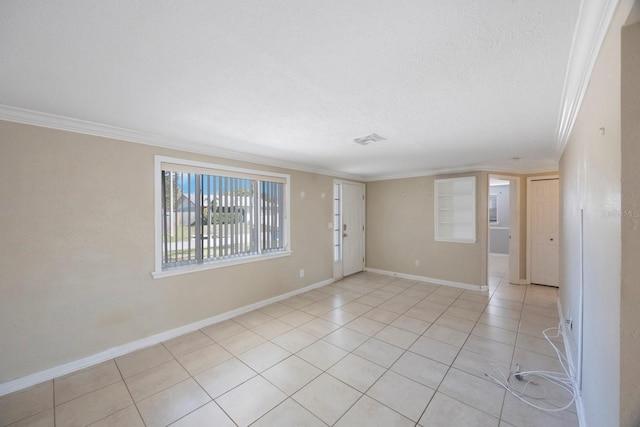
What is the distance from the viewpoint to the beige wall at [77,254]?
206 cm

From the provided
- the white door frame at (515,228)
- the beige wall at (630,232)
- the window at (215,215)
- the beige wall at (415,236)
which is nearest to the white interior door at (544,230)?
the white door frame at (515,228)

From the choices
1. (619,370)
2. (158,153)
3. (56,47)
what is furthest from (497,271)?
(56,47)

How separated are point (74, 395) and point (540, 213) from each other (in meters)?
6.96

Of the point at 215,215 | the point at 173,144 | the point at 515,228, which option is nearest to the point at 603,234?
the point at 215,215

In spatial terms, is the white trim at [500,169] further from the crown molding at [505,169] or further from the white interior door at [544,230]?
the white interior door at [544,230]

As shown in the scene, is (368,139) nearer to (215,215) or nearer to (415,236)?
(215,215)

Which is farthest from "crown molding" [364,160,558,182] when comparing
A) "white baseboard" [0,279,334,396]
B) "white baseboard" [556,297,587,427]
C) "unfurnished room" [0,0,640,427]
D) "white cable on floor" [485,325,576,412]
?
"white baseboard" [0,279,334,396]

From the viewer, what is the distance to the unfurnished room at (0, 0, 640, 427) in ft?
3.63

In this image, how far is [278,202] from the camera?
421 cm

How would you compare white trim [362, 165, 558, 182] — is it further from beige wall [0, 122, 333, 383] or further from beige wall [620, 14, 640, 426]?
beige wall [0, 122, 333, 383]

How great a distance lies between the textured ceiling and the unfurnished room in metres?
0.01

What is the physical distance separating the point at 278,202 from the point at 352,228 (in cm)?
214

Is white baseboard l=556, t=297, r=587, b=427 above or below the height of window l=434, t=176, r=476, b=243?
below

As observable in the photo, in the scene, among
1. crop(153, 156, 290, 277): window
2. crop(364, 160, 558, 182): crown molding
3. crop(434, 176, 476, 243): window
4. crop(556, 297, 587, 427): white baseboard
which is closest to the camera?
crop(556, 297, 587, 427): white baseboard
